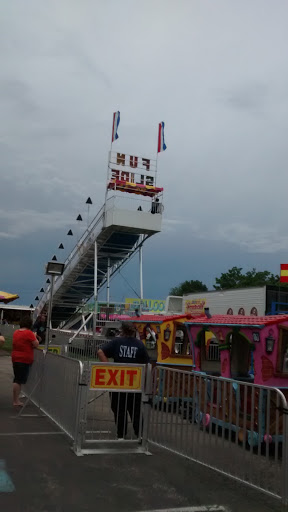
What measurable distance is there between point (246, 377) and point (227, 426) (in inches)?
99.5

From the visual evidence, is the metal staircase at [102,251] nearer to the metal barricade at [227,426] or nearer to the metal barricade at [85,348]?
the metal barricade at [85,348]

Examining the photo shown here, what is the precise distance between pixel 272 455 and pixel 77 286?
73.7 feet

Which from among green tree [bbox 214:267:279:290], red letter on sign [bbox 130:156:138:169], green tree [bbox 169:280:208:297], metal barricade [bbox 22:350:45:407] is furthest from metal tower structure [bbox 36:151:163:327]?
green tree [bbox 169:280:208:297]

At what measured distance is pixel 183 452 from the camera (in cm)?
622

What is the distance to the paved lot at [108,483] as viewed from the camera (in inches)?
175

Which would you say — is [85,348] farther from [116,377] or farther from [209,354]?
[116,377]

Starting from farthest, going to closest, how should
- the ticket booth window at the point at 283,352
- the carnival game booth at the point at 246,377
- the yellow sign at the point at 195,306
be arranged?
the yellow sign at the point at 195,306
the ticket booth window at the point at 283,352
the carnival game booth at the point at 246,377

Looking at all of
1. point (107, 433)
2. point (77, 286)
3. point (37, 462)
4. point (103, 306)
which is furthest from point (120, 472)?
point (77, 286)

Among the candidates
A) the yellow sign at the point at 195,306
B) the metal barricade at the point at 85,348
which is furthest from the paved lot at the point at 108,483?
the yellow sign at the point at 195,306

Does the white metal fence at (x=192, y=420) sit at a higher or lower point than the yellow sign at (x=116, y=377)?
lower

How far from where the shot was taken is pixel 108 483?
500 cm

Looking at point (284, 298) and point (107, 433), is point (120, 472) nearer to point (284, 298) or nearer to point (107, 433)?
point (107, 433)

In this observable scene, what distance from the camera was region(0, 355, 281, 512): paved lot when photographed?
175 inches

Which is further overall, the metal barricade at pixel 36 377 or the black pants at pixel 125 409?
the metal barricade at pixel 36 377
